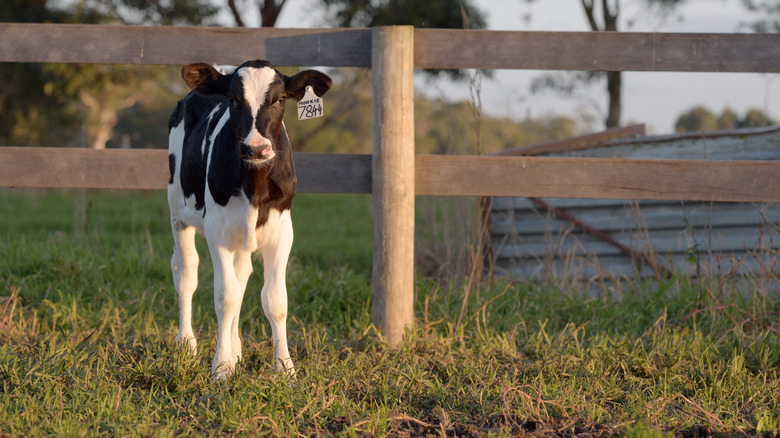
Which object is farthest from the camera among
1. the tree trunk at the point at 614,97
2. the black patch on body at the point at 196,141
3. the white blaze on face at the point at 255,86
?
the tree trunk at the point at 614,97

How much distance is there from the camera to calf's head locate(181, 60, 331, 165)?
3678 millimetres

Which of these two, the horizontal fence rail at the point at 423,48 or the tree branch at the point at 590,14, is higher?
the tree branch at the point at 590,14

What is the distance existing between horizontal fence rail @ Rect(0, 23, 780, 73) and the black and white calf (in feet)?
2.00

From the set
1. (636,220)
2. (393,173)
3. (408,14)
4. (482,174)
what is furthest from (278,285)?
(408,14)

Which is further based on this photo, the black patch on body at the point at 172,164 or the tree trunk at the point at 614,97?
the tree trunk at the point at 614,97

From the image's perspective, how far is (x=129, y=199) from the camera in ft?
53.5

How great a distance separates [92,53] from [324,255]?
4.84 m

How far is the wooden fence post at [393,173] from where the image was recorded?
463 cm

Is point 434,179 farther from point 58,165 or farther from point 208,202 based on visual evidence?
point 58,165

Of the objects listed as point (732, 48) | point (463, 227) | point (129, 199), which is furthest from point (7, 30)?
point (129, 199)

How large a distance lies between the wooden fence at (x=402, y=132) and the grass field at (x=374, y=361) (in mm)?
688

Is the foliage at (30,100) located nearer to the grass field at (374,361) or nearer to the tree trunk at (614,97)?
the grass field at (374,361)

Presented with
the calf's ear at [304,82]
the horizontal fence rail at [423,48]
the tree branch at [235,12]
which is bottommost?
the calf's ear at [304,82]

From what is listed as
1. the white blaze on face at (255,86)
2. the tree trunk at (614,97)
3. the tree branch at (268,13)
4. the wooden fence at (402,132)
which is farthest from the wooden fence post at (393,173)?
the tree trunk at (614,97)
